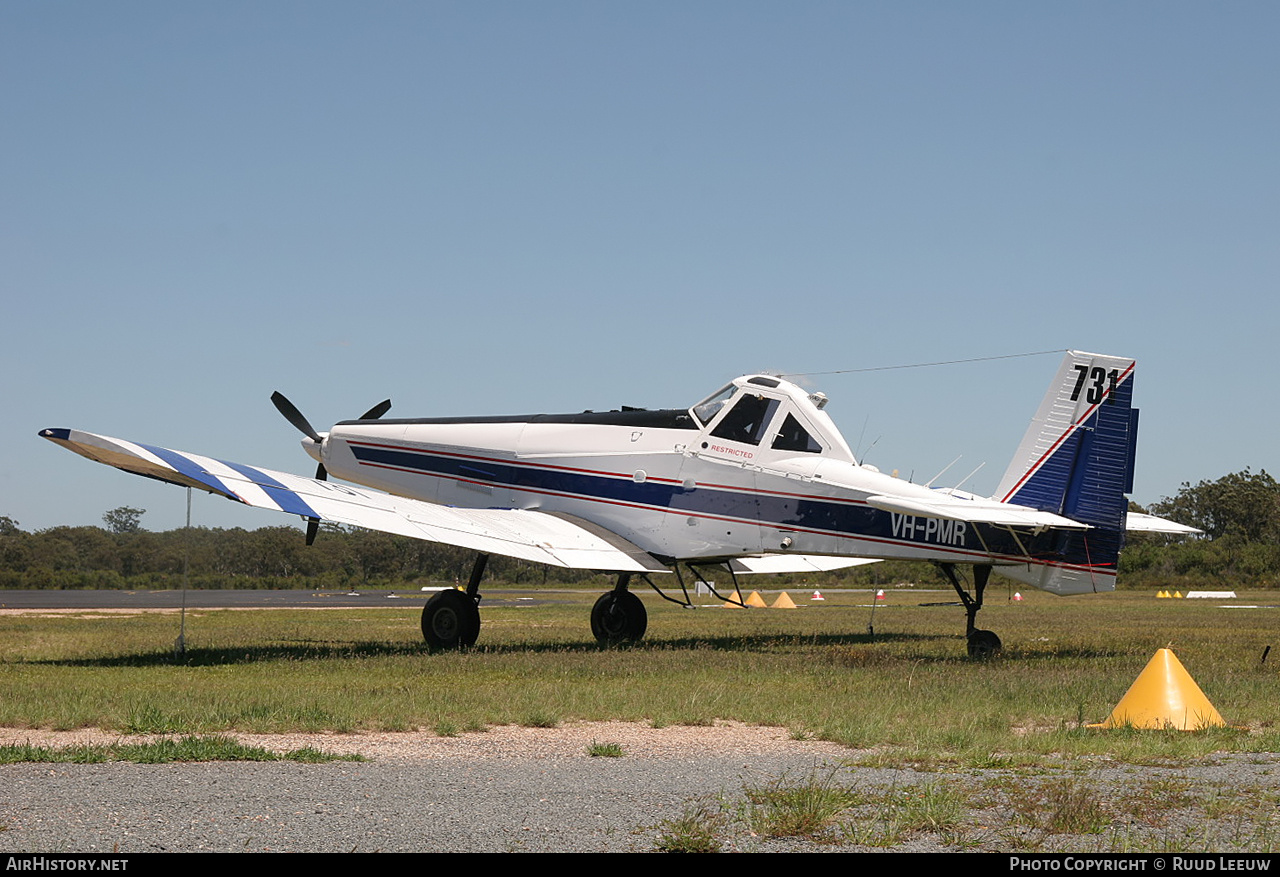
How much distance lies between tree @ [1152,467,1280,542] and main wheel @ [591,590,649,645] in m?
80.1

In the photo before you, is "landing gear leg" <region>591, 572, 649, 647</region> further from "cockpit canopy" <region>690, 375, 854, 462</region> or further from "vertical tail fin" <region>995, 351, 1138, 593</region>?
"vertical tail fin" <region>995, 351, 1138, 593</region>

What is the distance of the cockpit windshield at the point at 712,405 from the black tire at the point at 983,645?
4479mm

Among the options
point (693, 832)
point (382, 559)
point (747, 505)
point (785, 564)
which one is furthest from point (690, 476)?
point (382, 559)

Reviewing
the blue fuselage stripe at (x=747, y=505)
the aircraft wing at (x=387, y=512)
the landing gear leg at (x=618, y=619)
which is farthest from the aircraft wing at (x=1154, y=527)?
the landing gear leg at (x=618, y=619)

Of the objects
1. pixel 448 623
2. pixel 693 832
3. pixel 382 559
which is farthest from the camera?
pixel 382 559

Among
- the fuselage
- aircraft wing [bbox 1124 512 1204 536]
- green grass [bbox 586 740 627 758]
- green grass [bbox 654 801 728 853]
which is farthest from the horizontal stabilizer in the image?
green grass [bbox 654 801 728 853]

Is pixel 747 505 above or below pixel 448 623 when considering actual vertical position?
above

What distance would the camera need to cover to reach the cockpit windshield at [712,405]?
1766cm

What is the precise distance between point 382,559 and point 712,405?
227 ft

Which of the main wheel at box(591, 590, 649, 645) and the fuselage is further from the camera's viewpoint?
the main wheel at box(591, 590, 649, 645)

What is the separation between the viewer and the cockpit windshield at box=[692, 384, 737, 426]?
57.9 ft

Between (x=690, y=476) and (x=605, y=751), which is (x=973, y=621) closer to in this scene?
(x=690, y=476)

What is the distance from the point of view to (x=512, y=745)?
9.00 meters

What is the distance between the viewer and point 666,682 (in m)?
12.9
